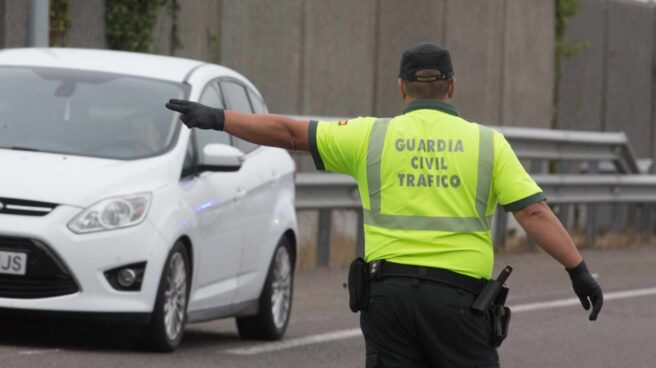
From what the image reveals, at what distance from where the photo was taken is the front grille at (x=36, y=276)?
31.6 feet

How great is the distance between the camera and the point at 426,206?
6.02 meters

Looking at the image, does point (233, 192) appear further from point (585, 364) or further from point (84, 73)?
point (585, 364)

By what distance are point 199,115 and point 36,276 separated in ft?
11.9

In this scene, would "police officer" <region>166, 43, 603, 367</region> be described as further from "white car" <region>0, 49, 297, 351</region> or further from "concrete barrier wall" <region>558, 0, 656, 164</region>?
"concrete barrier wall" <region>558, 0, 656, 164</region>

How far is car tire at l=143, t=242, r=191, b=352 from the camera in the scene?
998cm

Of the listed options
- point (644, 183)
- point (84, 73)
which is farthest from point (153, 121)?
point (644, 183)

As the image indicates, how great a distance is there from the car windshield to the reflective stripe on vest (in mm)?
Answer: 4385

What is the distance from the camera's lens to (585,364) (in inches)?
432

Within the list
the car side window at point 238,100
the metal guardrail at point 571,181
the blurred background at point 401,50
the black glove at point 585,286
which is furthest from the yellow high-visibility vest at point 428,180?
the metal guardrail at point 571,181

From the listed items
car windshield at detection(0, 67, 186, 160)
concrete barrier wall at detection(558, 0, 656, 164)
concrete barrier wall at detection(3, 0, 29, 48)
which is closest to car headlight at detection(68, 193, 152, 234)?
car windshield at detection(0, 67, 186, 160)

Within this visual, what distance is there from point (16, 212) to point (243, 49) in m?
10.1

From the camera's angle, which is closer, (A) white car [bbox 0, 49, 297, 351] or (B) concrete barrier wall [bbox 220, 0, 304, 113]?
(A) white car [bbox 0, 49, 297, 351]

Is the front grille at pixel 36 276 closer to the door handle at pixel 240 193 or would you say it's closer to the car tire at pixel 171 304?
the car tire at pixel 171 304

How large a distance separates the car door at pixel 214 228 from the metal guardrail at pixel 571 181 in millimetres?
6150
